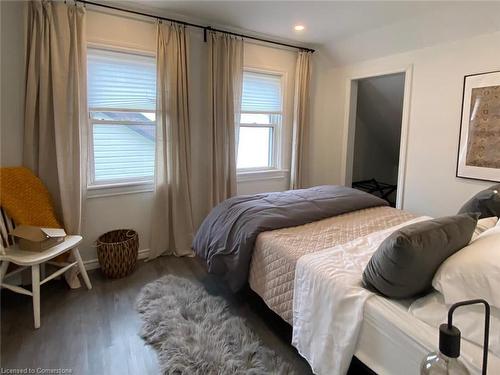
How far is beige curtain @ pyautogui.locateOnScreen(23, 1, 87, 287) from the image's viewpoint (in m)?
2.40

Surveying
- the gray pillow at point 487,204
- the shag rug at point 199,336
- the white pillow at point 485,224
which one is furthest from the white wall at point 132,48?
the white pillow at point 485,224

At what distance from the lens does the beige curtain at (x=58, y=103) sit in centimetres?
240

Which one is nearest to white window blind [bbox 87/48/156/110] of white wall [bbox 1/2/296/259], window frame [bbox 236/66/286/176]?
white wall [bbox 1/2/296/259]

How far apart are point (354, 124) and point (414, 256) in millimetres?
3101

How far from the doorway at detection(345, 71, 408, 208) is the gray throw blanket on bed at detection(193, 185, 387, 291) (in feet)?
4.46

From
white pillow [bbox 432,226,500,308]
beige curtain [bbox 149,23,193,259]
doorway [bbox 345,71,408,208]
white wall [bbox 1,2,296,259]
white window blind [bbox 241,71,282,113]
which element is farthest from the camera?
doorway [bbox 345,71,408,208]

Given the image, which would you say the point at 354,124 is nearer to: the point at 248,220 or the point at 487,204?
the point at 487,204

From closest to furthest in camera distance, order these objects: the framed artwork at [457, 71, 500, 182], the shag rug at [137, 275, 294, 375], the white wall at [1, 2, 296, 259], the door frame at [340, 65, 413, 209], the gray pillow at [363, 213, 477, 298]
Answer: the gray pillow at [363, 213, 477, 298]
the shag rug at [137, 275, 294, 375]
the white wall at [1, 2, 296, 259]
the framed artwork at [457, 71, 500, 182]
the door frame at [340, 65, 413, 209]

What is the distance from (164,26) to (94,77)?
806mm

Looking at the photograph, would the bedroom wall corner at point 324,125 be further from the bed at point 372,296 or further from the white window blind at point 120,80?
the white window blind at point 120,80

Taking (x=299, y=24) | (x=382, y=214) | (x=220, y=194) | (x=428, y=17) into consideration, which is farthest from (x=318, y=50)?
(x=382, y=214)

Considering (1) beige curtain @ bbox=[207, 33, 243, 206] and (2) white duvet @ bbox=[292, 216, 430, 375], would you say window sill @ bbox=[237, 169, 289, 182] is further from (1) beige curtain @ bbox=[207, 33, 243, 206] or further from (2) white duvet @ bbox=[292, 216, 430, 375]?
(2) white duvet @ bbox=[292, 216, 430, 375]

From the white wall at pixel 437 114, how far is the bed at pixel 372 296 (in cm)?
76

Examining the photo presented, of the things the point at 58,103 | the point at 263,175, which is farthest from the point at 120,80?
the point at 263,175
